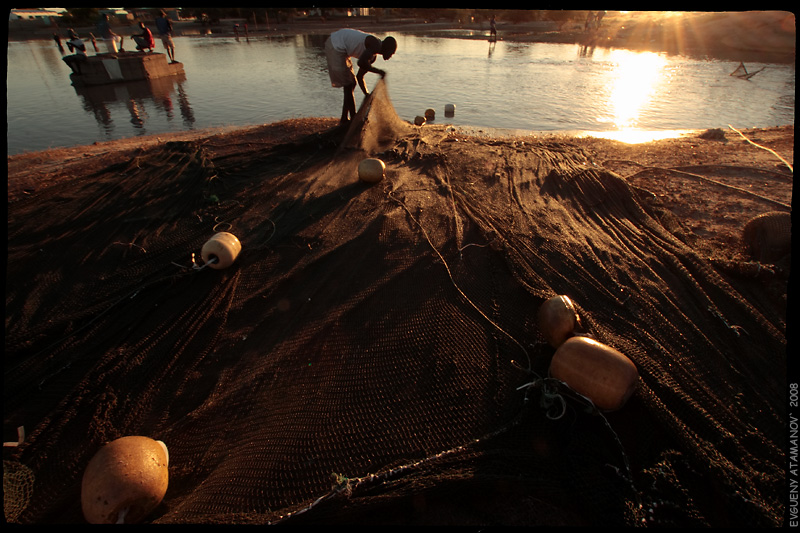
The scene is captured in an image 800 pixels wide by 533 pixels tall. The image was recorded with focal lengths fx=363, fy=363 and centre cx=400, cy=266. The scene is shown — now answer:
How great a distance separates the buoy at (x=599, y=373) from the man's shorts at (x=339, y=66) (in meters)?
6.58

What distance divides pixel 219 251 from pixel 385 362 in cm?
210

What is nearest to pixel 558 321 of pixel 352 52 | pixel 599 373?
pixel 599 373

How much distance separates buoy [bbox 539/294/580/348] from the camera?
2.83 meters

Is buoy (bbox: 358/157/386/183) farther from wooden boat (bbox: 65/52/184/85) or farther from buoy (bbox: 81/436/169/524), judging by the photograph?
wooden boat (bbox: 65/52/184/85)

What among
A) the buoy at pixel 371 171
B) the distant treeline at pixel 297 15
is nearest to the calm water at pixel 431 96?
the buoy at pixel 371 171

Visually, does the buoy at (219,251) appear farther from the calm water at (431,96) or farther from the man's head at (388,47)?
the calm water at (431,96)

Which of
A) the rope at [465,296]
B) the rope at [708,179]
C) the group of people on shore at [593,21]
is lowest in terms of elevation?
the rope at [708,179]

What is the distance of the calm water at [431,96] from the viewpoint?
34.8ft

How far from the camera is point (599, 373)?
2439 millimetres

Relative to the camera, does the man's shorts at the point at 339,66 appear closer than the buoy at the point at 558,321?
No

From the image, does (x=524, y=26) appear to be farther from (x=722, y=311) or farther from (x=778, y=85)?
(x=722, y=311)

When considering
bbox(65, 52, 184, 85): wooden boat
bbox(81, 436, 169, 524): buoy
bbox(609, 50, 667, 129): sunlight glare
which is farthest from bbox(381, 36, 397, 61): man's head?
bbox(65, 52, 184, 85): wooden boat

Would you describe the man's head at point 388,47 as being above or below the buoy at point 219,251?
above

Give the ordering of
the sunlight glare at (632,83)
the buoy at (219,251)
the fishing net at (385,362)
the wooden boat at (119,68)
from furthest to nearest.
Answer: the wooden boat at (119,68) → the sunlight glare at (632,83) → the buoy at (219,251) → the fishing net at (385,362)
